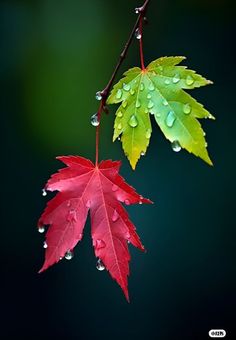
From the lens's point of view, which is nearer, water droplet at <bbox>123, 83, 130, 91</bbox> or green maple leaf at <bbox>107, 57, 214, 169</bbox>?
green maple leaf at <bbox>107, 57, 214, 169</bbox>

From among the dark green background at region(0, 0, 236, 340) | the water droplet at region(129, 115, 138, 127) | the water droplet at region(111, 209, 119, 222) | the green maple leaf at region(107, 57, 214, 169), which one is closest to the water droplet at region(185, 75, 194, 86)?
the green maple leaf at region(107, 57, 214, 169)

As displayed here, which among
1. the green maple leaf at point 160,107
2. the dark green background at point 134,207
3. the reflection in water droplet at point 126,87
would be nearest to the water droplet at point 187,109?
the green maple leaf at point 160,107

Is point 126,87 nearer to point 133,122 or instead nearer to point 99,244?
point 133,122

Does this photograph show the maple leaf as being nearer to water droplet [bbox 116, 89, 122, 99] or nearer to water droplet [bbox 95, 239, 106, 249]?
water droplet [bbox 95, 239, 106, 249]

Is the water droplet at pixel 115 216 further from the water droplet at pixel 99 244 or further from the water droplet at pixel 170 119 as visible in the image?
the water droplet at pixel 170 119

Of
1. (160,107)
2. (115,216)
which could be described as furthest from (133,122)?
(115,216)
